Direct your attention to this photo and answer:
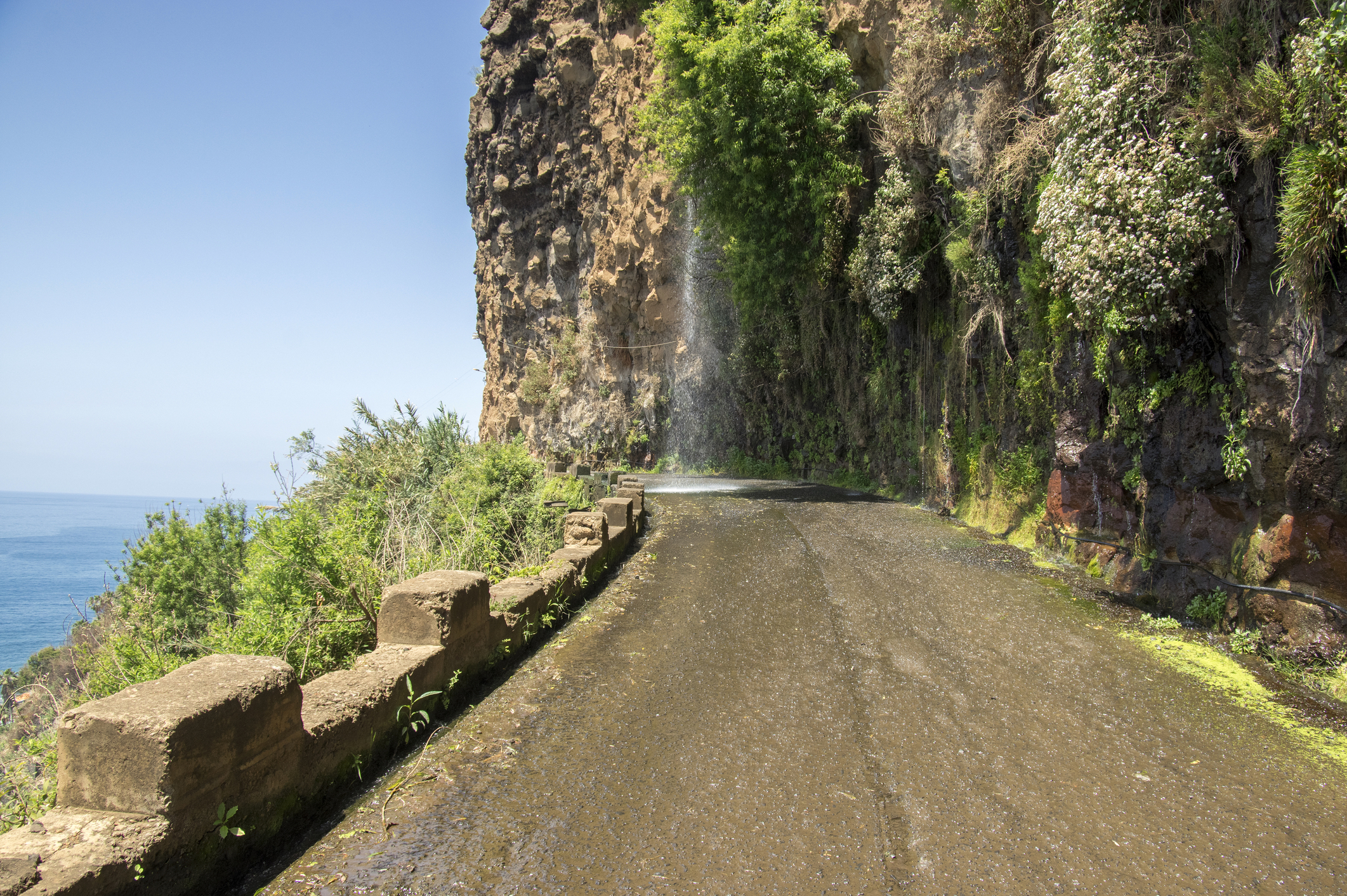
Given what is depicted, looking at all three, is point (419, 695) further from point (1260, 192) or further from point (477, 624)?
point (1260, 192)

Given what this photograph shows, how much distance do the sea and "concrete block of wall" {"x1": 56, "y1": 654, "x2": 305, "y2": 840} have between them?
261 centimetres

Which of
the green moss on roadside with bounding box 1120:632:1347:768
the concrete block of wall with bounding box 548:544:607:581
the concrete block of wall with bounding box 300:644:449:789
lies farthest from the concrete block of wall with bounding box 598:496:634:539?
the green moss on roadside with bounding box 1120:632:1347:768

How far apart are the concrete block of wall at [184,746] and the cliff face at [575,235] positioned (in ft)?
66.3

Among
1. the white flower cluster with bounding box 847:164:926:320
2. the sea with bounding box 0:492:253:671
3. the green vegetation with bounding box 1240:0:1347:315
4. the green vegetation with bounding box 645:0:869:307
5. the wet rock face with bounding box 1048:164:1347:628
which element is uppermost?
the green vegetation with bounding box 645:0:869:307

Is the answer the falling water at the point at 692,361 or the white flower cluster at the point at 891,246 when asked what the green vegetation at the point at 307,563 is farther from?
the falling water at the point at 692,361

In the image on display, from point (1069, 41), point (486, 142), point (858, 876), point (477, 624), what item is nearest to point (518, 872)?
point (858, 876)

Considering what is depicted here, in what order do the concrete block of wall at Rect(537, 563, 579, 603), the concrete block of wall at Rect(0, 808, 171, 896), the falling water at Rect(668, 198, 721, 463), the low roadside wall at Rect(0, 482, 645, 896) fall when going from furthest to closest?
the falling water at Rect(668, 198, 721, 463), the concrete block of wall at Rect(537, 563, 579, 603), the low roadside wall at Rect(0, 482, 645, 896), the concrete block of wall at Rect(0, 808, 171, 896)

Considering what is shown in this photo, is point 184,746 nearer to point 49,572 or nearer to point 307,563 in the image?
point 307,563

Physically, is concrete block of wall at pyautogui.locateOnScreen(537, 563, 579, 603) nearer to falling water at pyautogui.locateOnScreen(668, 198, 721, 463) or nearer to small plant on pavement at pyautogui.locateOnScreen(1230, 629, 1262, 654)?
small plant on pavement at pyautogui.locateOnScreen(1230, 629, 1262, 654)

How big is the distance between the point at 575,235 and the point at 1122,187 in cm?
2730

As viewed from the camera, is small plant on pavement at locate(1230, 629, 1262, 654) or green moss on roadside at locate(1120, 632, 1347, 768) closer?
green moss on roadside at locate(1120, 632, 1347, 768)

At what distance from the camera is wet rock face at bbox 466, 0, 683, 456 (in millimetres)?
26547

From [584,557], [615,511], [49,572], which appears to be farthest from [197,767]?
[49,572]

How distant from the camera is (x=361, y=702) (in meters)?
3.53
